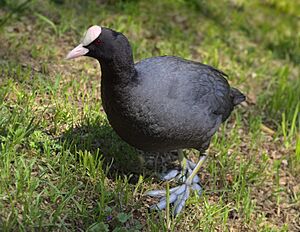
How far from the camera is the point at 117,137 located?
4188 millimetres

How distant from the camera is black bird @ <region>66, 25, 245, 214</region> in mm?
3398

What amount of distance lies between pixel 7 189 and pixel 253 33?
3.90 meters

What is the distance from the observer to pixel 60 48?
522 centimetres

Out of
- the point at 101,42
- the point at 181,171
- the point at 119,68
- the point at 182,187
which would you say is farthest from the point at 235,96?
the point at 101,42

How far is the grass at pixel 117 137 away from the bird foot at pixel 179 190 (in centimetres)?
7

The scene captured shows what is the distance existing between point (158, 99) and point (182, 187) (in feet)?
2.60

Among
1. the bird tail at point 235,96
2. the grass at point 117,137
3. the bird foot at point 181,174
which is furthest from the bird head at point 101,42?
the bird tail at point 235,96

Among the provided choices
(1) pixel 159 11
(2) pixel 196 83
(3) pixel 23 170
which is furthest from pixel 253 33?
(3) pixel 23 170

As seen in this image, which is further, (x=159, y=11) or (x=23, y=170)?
(x=159, y=11)

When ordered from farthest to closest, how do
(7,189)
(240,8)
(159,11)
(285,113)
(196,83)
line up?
1. (240,8)
2. (159,11)
3. (285,113)
4. (196,83)
5. (7,189)

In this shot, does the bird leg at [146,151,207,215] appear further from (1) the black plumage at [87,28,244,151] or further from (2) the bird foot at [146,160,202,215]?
(1) the black plumage at [87,28,244,151]

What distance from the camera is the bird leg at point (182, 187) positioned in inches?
150

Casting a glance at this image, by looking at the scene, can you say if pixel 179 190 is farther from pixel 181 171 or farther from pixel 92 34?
pixel 92 34

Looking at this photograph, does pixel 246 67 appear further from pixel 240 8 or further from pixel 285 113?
pixel 240 8
